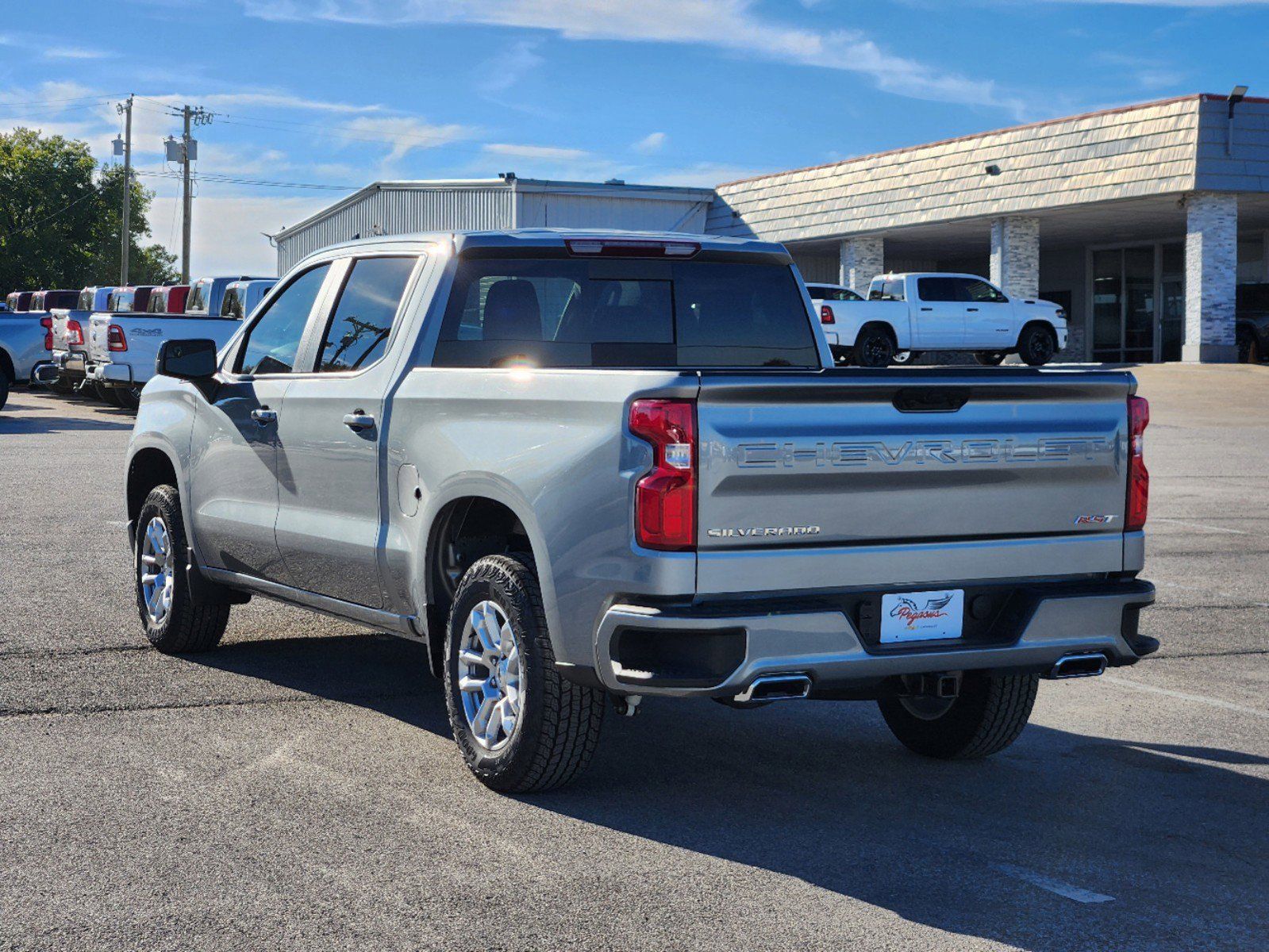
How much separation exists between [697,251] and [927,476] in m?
1.91

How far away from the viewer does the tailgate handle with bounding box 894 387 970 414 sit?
508 centimetres

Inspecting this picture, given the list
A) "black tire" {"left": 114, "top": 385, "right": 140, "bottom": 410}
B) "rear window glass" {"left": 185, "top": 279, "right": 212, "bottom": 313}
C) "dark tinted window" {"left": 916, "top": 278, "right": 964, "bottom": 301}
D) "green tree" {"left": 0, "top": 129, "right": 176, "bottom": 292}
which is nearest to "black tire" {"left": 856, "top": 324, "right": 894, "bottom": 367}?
"dark tinted window" {"left": 916, "top": 278, "right": 964, "bottom": 301}

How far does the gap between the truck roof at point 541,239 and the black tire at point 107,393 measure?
22.8 meters

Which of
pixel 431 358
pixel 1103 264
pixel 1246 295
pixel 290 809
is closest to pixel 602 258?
pixel 431 358

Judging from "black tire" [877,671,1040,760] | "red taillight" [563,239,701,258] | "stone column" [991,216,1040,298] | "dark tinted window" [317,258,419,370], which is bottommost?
"black tire" [877,671,1040,760]

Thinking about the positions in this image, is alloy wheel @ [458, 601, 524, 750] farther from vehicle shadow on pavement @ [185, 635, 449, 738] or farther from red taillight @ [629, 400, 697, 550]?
red taillight @ [629, 400, 697, 550]

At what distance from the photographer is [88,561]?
10.9 metres

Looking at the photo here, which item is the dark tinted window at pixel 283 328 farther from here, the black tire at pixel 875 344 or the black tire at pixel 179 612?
the black tire at pixel 875 344

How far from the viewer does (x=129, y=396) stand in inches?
1125

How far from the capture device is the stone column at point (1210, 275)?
36562mm

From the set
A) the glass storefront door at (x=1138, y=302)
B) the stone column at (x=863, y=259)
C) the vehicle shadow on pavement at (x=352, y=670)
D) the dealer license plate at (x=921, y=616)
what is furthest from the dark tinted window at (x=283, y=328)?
the glass storefront door at (x=1138, y=302)

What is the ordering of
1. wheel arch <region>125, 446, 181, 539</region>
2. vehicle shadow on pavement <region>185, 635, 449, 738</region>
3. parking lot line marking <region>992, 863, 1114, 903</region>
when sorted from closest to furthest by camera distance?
parking lot line marking <region>992, 863, 1114, 903</region> → vehicle shadow on pavement <region>185, 635, 449, 738</region> → wheel arch <region>125, 446, 181, 539</region>

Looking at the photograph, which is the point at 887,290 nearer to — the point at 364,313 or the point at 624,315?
the point at 624,315

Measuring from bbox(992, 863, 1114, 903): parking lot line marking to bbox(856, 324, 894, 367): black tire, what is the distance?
101ft
